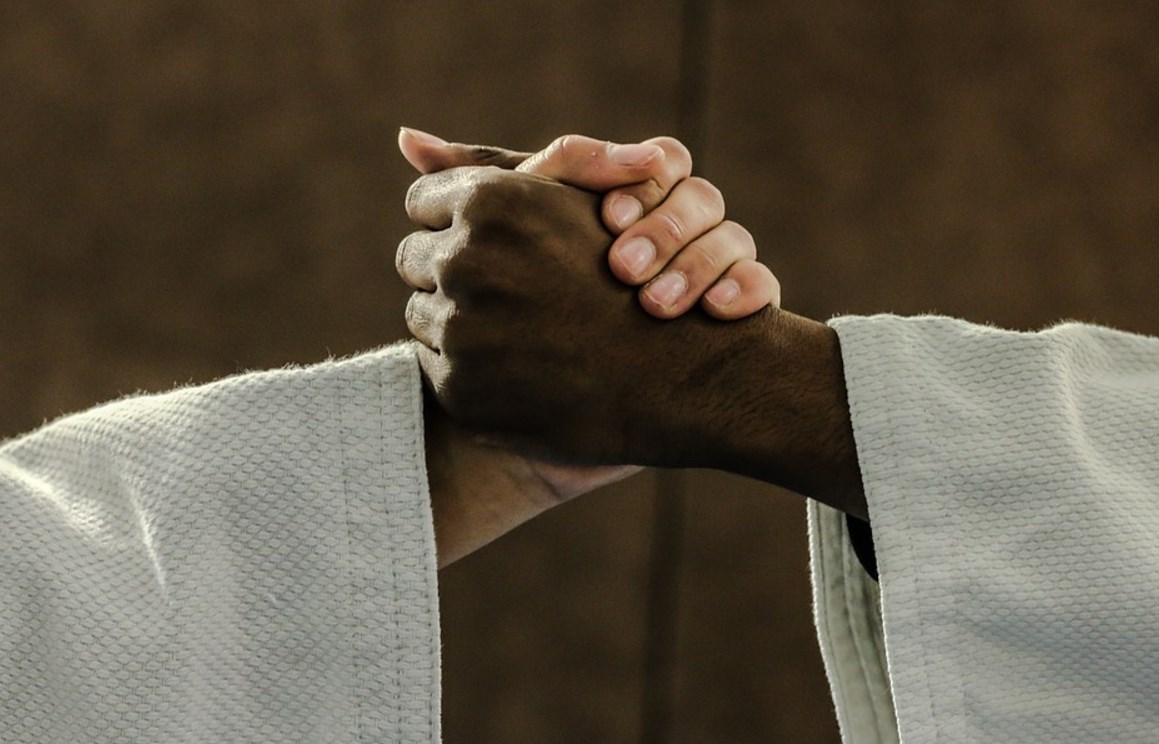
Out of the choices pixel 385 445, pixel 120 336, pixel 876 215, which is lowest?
pixel 385 445

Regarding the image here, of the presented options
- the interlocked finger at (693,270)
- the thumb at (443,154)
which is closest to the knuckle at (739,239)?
the interlocked finger at (693,270)

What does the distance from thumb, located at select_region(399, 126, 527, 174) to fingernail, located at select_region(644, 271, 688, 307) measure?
0.45 ft

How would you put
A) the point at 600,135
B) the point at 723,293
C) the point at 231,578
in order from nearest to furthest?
1. the point at 231,578
2. the point at 723,293
3. the point at 600,135

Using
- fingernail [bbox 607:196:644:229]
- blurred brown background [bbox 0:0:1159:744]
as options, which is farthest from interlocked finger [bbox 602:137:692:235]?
blurred brown background [bbox 0:0:1159:744]

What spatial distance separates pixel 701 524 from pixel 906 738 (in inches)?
26.7

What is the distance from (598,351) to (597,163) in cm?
11

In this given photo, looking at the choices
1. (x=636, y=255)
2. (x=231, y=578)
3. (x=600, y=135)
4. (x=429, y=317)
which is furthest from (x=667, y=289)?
(x=600, y=135)

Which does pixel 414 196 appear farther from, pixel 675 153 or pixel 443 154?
pixel 675 153

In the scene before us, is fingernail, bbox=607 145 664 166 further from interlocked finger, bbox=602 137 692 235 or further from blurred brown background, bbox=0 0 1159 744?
blurred brown background, bbox=0 0 1159 744

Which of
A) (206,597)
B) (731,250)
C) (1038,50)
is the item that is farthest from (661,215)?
(1038,50)

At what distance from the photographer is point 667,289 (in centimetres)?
62

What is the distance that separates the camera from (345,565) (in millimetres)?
525

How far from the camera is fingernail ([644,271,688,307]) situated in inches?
24.2

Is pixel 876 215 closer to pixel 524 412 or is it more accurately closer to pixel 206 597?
pixel 524 412
